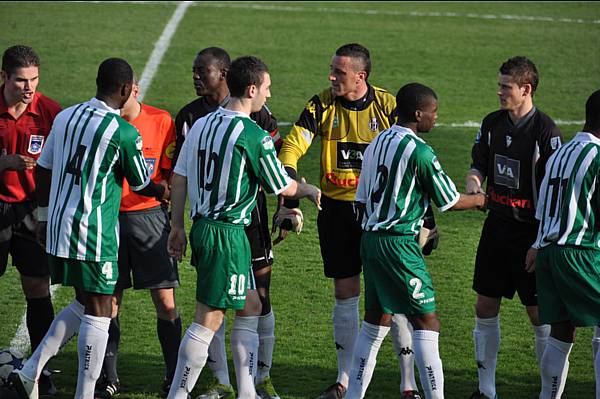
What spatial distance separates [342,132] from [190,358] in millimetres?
1817

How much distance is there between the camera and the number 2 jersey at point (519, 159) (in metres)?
6.55

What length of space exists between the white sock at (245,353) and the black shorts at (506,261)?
1.43 metres

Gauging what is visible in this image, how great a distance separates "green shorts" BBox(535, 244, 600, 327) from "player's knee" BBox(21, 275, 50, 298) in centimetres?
305

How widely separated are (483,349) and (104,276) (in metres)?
2.32

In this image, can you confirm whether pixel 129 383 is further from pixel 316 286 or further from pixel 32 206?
pixel 316 286

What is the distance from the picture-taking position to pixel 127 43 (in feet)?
56.7

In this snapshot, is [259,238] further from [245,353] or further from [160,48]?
[160,48]

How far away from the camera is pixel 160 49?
17172 millimetres

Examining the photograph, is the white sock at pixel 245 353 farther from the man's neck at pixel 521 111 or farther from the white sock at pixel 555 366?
the man's neck at pixel 521 111

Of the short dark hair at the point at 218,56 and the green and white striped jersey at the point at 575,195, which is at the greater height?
the short dark hair at the point at 218,56

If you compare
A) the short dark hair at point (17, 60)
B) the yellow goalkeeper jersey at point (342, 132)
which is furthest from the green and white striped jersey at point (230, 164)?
the short dark hair at point (17, 60)

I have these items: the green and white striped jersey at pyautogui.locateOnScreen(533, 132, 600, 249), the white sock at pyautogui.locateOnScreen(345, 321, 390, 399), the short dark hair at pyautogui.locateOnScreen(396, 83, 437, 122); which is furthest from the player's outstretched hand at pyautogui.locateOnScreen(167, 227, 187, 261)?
the green and white striped jersey at pyautogui.locateOnScreen(533, 132, 600, 249)

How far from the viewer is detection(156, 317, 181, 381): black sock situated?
670cm

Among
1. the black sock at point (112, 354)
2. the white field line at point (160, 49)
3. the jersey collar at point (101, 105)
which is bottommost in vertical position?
the black sock at point (112, 354)
